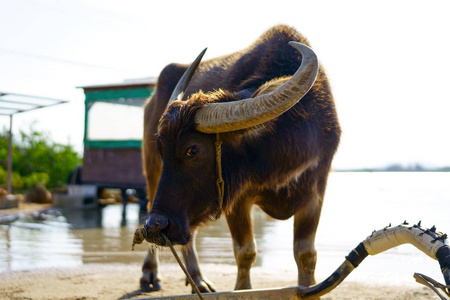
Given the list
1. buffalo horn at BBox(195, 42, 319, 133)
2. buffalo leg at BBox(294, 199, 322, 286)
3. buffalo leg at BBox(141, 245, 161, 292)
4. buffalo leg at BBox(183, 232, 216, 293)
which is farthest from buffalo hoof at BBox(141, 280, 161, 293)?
buffalo horn at BBox(195, 42, 319, 133)

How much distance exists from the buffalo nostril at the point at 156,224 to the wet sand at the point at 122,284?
5.13 ft

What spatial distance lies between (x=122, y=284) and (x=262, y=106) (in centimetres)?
309

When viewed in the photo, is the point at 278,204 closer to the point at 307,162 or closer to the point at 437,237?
the point at 307,162

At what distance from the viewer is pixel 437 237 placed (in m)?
2.27

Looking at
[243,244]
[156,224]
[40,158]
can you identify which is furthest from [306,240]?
[40,158]

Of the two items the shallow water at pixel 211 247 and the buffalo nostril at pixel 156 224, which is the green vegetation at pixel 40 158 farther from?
the buffalo nostril at pixel 156 224

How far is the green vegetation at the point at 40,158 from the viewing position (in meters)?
20.3

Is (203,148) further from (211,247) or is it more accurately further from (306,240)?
(211,247)

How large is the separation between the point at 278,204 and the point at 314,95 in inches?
36.1

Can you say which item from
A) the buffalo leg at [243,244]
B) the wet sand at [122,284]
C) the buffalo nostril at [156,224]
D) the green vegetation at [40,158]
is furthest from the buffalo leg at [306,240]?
the green vegetation at [40,158]

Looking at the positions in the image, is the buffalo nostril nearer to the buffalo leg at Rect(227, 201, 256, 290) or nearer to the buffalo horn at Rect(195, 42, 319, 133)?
the buffalo horn at Rect(195, 42, 319, 133)

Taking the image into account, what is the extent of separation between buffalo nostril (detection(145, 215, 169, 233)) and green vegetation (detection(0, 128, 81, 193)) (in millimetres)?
18634

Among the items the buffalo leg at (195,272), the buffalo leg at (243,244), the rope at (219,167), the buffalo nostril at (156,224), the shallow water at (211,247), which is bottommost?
the shallow water at (211,247)

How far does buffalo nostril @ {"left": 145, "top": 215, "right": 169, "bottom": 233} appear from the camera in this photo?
2541 millimetres
